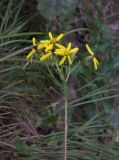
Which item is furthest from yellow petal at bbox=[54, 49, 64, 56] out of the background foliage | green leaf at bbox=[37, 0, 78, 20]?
green leaf at bbox=[37, 0, 78, 20]

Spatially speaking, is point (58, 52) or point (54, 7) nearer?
point (58, 52)

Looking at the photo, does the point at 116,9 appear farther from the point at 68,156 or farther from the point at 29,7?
the point at 68,156

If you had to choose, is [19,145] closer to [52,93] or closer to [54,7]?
[52,93]

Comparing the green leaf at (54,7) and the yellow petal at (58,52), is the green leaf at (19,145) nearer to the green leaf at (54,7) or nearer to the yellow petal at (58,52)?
the yellow petal at (58,52)

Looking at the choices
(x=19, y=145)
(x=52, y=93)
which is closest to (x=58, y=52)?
(x=19, y=145)

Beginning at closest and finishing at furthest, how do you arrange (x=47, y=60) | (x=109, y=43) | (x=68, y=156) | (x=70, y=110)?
(x=47, y=60) → (x=68, y=156) → (x=70, y=110) → (x=109, y=43)

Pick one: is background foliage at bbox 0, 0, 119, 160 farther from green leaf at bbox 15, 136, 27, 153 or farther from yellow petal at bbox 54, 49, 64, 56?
yellow petal at bbox 54, 49, 64, 56

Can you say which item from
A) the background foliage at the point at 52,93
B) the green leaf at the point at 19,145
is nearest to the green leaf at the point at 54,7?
the background foliage at the point at 52,93

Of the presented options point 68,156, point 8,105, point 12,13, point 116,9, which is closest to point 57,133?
point 68,156

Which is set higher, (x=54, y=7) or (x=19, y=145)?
(x=54, y=7)
